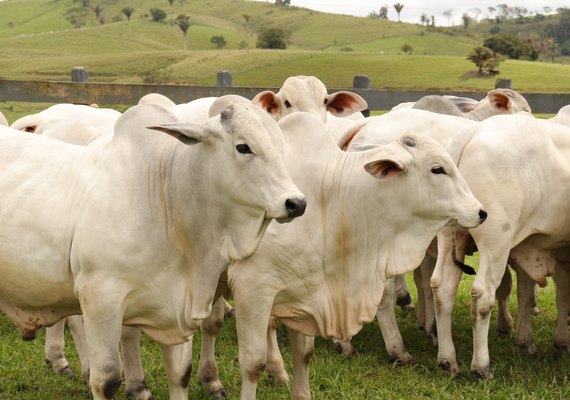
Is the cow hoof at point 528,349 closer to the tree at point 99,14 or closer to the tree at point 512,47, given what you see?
the tree at point 512,47

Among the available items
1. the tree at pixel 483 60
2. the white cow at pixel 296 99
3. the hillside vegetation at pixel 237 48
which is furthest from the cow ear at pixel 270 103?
the tree at pixel 483 60

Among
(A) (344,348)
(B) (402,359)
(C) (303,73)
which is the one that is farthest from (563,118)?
(C) (303,73)

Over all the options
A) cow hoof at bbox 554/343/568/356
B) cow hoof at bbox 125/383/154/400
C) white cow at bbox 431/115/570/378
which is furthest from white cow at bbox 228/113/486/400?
cow hoof at bbox 554/343/568/356

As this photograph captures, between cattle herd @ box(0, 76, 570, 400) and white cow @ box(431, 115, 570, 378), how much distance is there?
1 centimetres

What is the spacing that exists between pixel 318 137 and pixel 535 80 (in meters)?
46.2

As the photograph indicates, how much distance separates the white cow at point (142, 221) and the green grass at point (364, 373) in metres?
1.41

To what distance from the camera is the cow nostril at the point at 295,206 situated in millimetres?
3400

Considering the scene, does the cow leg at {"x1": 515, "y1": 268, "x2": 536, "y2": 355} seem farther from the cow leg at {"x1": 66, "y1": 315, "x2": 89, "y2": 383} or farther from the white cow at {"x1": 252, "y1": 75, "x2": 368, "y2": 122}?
the cow leg at {"x1": 66, "y1": 315, "x2": 89, "y2": 383}

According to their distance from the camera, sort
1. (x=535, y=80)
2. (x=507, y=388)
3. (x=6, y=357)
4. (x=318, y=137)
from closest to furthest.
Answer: (x=318, y=137) < (x=507, y=388) < (x=6, y=357) < (x=535, y=80)

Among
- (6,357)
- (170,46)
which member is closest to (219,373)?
(6,357)

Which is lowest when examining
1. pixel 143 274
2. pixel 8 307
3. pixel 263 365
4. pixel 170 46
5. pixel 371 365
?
pixel 170 46

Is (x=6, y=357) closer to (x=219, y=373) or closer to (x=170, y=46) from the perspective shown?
(x=219, y=373)

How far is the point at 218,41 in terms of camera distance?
95438mm

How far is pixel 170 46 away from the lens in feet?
307
